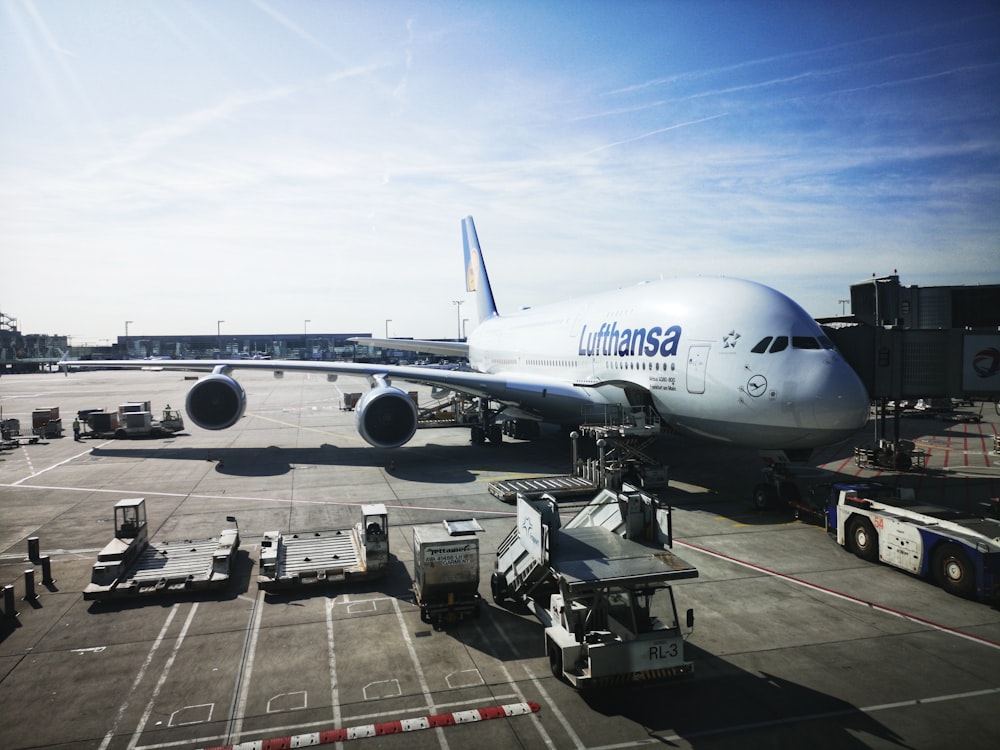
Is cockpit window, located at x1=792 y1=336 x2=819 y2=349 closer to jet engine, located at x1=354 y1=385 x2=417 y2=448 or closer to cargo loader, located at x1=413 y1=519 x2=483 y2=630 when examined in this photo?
cargo loader, located at x1=413 y1=519 x2=483 y2=630

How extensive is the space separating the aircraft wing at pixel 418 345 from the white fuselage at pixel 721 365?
52.9ft

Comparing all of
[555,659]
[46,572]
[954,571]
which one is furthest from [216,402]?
[954,571]

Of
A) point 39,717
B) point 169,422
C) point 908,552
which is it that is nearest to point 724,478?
point 908,552

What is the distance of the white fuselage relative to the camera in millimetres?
15766

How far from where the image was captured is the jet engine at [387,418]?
80.1ft

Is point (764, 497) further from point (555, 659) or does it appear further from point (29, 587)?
point (29, 587)

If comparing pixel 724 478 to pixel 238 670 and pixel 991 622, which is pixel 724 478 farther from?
pixel 238 670

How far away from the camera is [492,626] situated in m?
11.4

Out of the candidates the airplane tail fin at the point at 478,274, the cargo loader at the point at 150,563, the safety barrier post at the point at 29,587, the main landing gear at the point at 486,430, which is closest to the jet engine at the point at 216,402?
the main landing gear at the point at 486,430

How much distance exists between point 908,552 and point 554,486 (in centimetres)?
1000

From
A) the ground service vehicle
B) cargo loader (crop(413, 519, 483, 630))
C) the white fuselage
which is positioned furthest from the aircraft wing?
the ground service vehicle

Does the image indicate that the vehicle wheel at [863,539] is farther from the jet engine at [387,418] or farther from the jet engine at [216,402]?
the jet engine at [216,402]

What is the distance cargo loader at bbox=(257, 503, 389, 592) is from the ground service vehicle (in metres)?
10.8

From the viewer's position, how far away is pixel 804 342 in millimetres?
16266
